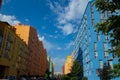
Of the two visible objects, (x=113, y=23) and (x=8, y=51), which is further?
(x=8, y=51)

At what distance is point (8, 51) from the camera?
60.2 m

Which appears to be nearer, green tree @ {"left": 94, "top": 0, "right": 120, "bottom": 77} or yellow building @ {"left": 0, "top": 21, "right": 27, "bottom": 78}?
green tree @ {"left": 94, "top": 0, "right": 120, "bottom": 77}

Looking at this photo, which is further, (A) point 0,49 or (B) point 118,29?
(A) point 0,49

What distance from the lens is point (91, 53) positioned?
186 feet

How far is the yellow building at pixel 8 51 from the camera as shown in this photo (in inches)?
2149

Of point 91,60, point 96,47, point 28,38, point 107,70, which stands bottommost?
point 107,70

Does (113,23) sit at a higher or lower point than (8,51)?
lower

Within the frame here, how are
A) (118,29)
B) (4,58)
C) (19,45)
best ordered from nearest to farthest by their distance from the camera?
(118,29) < (4,58) < (19,45)

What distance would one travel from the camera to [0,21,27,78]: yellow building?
54.6m

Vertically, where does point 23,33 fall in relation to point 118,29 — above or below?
above

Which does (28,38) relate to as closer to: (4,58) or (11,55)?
(11,55)

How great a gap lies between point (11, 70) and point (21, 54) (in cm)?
1513

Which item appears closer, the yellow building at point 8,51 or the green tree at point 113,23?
the green tree at point 113,23

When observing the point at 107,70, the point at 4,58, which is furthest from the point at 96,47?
the point at 4,58
